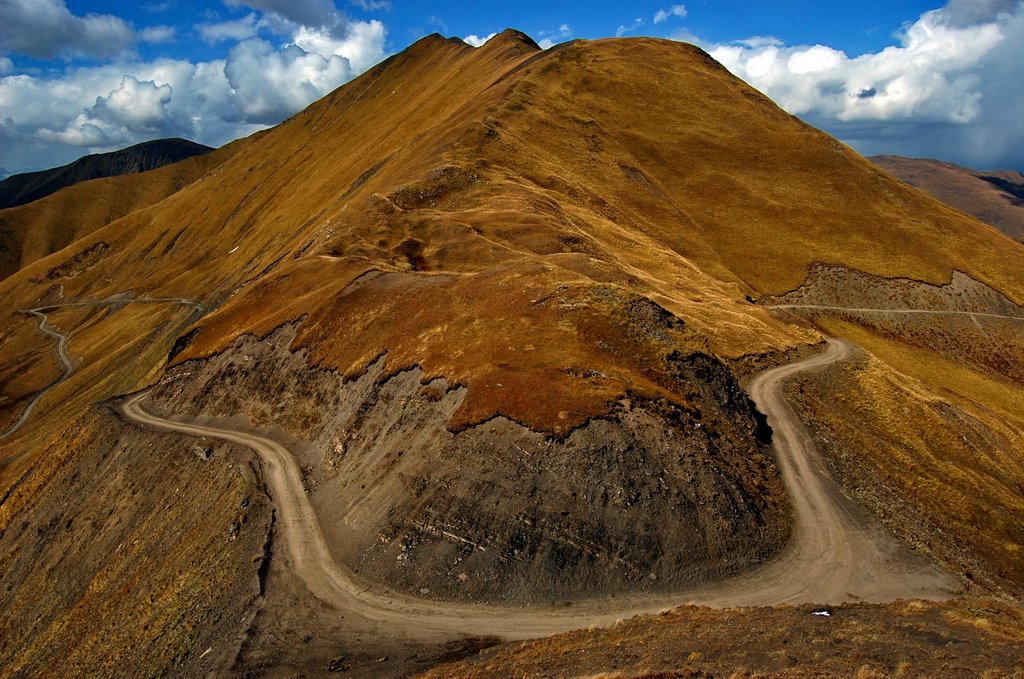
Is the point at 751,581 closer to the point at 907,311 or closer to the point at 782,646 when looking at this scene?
the point at 782,646

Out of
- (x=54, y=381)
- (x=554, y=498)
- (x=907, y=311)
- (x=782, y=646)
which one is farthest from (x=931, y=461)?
(x=54, y=381)

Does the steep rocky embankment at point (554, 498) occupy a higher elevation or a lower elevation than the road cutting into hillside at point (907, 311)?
lower

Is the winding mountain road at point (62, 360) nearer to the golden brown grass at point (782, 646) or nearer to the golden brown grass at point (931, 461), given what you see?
the golden brown grass at point (782, 646)

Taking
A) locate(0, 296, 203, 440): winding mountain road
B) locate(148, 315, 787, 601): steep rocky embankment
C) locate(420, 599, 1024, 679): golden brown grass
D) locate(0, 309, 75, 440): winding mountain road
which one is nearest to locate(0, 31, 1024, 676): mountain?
locate(148, 315, 787, 601): steep rocky embankment

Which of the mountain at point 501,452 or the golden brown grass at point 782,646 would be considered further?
the mountain at point 501,452

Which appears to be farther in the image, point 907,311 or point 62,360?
point 62,360

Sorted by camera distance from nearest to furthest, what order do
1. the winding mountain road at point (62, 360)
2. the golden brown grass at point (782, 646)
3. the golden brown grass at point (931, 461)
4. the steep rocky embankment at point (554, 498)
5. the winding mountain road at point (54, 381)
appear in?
the golden brown grass at point (782, 646), the steep rocky embankment at point (554, 498), the golden brown grass at point (931, 461), the winding mountain road at point (54, 381), the winding mountain road at point (62, 360)

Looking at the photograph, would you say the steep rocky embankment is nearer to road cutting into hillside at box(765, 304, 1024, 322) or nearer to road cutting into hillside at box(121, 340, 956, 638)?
road cutting into hillside at box(121, 340, 956, 638)

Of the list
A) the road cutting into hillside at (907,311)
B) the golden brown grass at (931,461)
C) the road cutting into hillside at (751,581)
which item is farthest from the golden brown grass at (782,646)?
the road cutting into hillside at (907,311)
